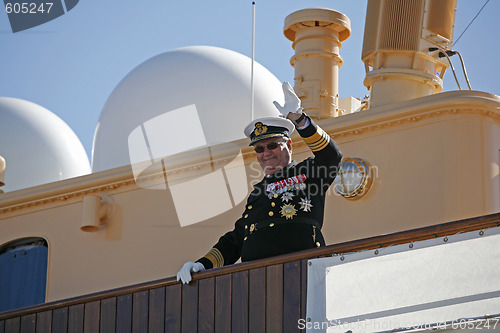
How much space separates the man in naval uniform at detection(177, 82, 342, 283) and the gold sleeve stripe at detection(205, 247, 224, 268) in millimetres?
108

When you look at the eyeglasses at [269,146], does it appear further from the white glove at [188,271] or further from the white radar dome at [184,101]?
the white radar dome at [184,101]

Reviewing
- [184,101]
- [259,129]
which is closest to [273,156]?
[259,129]

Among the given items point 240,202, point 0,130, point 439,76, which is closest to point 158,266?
point 240,202

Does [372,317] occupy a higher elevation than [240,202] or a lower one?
lower

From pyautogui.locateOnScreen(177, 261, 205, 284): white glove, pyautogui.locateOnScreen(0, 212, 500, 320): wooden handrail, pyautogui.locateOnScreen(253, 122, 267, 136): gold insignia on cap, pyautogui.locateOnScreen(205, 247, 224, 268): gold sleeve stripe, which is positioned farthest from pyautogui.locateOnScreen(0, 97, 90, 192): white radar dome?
pyautogui.locateOnScreen(253, 122, 267, 136): gold insignia on cap

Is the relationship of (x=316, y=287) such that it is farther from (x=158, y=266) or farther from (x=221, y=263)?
(x=158, y=266)

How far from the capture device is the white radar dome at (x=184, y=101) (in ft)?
37.5

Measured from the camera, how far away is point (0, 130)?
48.3ft

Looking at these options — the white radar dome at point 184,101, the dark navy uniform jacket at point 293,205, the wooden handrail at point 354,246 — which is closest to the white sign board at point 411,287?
the wooden handrail at point 354,246

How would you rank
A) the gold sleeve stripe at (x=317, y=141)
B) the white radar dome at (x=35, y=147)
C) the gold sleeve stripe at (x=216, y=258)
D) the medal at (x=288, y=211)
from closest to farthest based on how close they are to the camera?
1. the gold sleeve stripe at (x=317, y=141)
2. the medal at (x=288, y=211)
3. the gold sleeve stripe at (x=216, y=258)
4. the white radar dome at (x=35, y=147)

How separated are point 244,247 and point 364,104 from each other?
159 inches

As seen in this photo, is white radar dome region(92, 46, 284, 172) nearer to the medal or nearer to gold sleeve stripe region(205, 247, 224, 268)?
gold sleeve stripe region(205, 247, 224, 268)

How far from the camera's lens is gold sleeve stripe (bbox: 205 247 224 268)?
775cm

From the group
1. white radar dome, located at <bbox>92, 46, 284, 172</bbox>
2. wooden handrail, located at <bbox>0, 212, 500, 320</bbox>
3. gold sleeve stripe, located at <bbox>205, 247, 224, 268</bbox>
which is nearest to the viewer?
wooden handrail, located at <bbox>0, 212, 500, 320</bbox>
